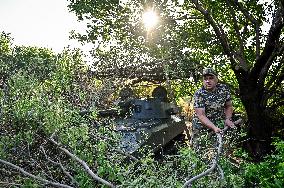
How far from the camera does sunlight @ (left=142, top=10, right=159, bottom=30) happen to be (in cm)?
1302

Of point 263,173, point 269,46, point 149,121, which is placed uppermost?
point 269,46

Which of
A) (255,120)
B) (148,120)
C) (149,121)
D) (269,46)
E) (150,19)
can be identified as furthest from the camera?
(150,19)

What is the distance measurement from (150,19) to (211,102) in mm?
7848

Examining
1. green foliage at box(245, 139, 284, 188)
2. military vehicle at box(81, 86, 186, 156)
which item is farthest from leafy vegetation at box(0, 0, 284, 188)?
military vehicle at box(81, 86, 186, 156)

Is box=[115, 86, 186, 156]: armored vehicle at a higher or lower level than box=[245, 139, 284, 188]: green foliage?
higher

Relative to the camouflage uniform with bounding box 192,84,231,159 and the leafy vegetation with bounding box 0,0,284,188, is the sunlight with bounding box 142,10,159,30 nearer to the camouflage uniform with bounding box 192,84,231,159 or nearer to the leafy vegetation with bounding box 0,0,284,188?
the leafy vegetation with bounding box 0,0,284,188

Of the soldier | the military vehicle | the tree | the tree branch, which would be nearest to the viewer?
the soldier

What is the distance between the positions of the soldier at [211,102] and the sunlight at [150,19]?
7.41 meters

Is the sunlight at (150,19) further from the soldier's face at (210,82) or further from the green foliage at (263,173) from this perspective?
the green foliage at (263,173)

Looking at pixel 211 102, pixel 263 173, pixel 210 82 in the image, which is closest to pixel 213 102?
pixel 211 102

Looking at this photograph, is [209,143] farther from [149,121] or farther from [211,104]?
[149,121]

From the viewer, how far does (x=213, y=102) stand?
19.6 ft

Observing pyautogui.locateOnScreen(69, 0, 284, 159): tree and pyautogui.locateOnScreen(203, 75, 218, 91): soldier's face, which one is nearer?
pyautogui.locateOnScreen(203, 75, 218, 91): soldier's face

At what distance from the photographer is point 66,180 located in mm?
5062
